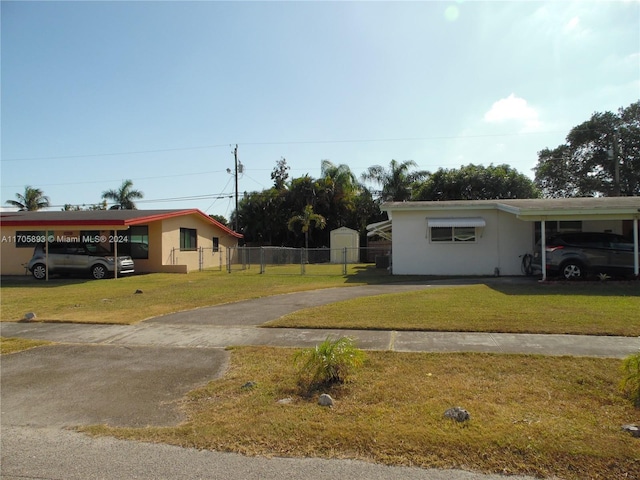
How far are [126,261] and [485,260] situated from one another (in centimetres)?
1581

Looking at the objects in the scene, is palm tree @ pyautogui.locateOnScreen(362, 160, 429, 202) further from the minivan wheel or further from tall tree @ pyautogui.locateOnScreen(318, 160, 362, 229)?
the minivan wheel

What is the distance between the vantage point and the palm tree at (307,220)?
3372 cm

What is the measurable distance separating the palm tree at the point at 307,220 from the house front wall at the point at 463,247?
1664cm

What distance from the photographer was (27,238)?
20.8 metres

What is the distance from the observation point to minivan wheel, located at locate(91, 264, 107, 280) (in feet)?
59.7

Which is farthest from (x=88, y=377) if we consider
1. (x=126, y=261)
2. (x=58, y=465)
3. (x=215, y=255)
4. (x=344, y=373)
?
(x=215, y=255)

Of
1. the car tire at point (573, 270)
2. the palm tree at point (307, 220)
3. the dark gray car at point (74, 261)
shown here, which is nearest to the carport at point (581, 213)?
the car tire at point (573, 270)

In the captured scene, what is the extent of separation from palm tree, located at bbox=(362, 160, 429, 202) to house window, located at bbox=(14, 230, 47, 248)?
86.3ft

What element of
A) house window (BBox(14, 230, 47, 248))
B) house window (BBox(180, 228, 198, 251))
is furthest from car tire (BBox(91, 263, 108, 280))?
house window (BBox(180, 228, 198, 251))

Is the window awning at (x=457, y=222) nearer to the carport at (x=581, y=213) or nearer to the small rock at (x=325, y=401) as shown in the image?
the carport at (x=581, y=213)

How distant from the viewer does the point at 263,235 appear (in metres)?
37.6

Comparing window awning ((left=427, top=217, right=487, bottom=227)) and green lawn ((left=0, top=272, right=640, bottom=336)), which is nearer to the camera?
green lawn ((left=0, top=272, right=640, bottom=336))

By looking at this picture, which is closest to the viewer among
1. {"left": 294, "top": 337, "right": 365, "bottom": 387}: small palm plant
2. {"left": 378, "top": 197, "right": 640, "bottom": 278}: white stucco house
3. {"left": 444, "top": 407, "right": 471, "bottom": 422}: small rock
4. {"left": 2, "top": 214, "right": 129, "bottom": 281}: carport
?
{"left": 444, "top": 407, "right": 471, "bottom": 422}: small rock

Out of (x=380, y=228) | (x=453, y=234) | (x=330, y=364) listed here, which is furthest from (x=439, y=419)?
(x=380, y=228)
